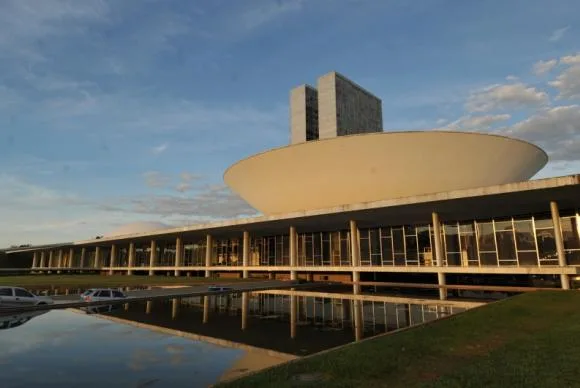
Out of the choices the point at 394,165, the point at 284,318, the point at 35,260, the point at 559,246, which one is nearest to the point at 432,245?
the point at 394,165

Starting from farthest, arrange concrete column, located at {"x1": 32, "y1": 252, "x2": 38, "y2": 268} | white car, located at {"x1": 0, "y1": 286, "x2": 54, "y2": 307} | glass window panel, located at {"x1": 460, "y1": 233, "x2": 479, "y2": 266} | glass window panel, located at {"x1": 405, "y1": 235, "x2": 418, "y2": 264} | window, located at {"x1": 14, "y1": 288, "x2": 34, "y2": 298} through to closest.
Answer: concrete column, located at {"x1": 32, "y1": 252, "x2": 38, "y2": 268}, glass window panel, located at {"x1": 405, "y1": 235, "x2": 418, "y2": 264}, glass window panel, located at {"x1": 460, "y1": 233, "x2": 479, "y2": 266}, window, located at {"x1": 14, "y1": 288, "x2": 34, "y2": 298}, white car, located at {"x1": 0, "y1": 286, "x2": 54, "y2": 307}

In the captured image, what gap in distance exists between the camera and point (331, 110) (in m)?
115

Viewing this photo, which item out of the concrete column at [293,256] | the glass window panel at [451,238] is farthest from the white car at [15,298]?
the glass window panel at [451,238]

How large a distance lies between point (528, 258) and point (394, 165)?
14570 mm

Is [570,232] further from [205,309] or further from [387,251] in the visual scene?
[205,309]

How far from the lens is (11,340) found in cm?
1303

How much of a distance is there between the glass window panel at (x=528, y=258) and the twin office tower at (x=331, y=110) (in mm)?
83889

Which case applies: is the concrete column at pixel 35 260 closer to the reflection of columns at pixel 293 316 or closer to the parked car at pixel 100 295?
the parked car at pixel 100 295

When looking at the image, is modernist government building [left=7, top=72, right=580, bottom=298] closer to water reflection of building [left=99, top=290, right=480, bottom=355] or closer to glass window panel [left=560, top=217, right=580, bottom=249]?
glass window panel [left=560, top=217, right=580, bottom=249]

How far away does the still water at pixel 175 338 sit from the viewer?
9273 mm

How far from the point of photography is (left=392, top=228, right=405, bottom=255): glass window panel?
41675mm

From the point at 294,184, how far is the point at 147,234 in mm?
29232

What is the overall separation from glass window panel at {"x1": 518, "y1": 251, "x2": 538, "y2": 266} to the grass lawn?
20530 mm


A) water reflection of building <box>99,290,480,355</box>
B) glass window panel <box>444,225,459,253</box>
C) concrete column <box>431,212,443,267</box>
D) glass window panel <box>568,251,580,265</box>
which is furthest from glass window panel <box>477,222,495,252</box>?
water reflection of building <box>99,290,480,355</box>
